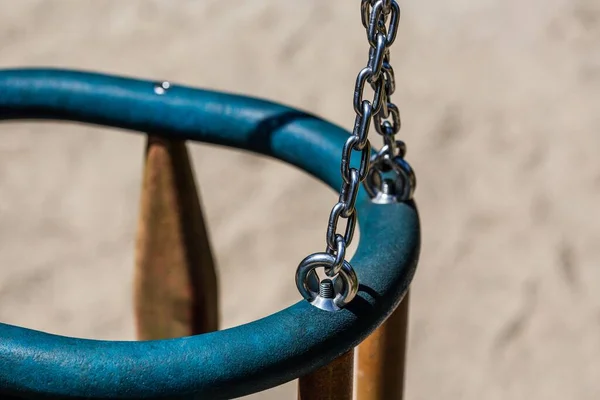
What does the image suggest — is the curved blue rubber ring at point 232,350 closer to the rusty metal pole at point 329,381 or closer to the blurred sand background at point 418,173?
the rusty metal pole at point 329,381

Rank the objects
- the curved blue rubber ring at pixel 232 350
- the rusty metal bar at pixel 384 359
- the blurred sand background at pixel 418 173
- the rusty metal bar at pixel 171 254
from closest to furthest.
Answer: the curved blue rubber ring at pixel 232 350 → the rusty metal bar at pixel 384 359 → the rusty metal bar at pixel 171 254 → the blurred sand background at pixel 418 173

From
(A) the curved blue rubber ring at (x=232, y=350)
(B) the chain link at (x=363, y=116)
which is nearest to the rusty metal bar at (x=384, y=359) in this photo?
(A) the curved blue rubber ring at (x=232, y=350)

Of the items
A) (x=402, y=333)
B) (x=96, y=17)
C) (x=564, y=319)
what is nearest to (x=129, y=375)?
(x=402, y=333)

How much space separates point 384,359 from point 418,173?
1.28 meters

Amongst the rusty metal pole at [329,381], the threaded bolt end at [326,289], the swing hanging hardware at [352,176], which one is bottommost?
Answer: the rusty metal pole at [329,381]

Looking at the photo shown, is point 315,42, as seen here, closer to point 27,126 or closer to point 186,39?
point 186,39

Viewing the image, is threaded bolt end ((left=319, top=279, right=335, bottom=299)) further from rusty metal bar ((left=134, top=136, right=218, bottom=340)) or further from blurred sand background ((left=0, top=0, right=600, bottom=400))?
blurred sand background ((left=0, top=0, right=600, bottom=400))

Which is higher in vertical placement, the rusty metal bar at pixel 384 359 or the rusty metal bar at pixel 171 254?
the rusty metal bar at pixel 171 254

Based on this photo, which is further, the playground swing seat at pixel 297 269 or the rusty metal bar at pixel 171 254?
the rusty metal bar at pixel 171 254

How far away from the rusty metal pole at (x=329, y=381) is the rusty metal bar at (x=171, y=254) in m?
0.41

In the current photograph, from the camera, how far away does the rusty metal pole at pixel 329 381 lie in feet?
2.37

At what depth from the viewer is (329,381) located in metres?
0.73

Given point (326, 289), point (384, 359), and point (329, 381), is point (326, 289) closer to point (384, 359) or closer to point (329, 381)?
point (329, 381)

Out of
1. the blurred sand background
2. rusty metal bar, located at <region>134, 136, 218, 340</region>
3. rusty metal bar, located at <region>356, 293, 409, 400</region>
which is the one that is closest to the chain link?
rusty metal bar, located at <region>356, 293, 409, 400</region>
